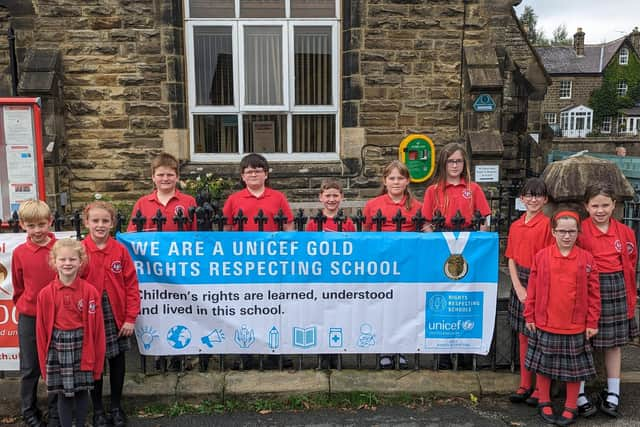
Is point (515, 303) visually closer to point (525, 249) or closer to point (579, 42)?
point (525, 249)

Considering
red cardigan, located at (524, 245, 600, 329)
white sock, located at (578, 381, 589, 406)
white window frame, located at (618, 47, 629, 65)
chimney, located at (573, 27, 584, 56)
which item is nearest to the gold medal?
red cardigan, located at (524, 245, 600, 329)

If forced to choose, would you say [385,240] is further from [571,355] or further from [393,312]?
[571,355]

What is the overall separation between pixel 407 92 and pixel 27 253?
6160 mm

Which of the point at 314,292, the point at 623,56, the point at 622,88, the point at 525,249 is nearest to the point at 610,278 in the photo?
the point at 525,249

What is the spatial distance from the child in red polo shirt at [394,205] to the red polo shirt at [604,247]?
125 cm

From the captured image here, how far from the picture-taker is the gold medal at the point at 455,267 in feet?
13.9

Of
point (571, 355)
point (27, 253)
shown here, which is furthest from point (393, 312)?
point (27, 253)

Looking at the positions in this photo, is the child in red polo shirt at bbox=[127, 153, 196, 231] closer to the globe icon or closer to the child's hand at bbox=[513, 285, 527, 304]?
the globe icon

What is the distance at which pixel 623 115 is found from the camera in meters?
61.1

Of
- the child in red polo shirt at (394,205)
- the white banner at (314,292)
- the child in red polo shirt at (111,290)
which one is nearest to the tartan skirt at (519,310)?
the white banner at (314,292)

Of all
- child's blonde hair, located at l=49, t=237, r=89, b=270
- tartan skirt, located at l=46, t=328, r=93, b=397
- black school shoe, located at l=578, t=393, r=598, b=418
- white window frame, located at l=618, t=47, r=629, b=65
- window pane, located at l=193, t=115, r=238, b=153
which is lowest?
black school shoe, located at l=578, t=393, r=598, b=418

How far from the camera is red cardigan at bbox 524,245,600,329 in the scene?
3.73 metres

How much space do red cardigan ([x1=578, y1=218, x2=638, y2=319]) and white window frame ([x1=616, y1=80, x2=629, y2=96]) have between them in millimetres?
65991

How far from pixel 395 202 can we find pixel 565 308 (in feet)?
5.14
